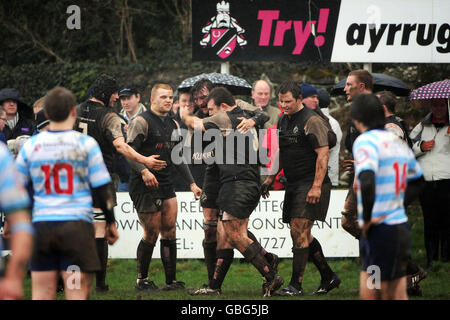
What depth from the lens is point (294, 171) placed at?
9.70 metres

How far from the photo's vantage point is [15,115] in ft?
39.4

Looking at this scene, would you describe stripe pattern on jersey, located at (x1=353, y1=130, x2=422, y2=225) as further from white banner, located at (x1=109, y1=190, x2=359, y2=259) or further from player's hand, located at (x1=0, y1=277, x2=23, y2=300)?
white banner, located at (x1=109, y1=190, x2=359, y2=259)

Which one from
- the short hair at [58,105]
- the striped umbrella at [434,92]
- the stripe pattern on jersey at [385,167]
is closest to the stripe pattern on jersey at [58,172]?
the short hair at [58,105]

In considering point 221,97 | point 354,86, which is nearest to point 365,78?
point 354,86

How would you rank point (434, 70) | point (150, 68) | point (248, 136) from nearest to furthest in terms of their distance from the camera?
point (248, 136) → point (434, 70) → point (150, 68)

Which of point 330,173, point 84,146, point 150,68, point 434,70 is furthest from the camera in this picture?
point 150,68

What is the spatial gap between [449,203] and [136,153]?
15.2 ft

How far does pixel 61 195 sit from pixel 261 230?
6.71m

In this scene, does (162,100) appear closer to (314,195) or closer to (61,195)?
(314,195)

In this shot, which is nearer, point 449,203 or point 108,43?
point 449,203

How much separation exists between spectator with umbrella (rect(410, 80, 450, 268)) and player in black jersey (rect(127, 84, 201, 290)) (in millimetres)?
3466

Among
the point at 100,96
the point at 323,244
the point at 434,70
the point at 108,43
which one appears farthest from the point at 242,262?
the point at 108,43

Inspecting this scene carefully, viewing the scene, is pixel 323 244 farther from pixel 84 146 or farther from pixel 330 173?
pixel 84 146

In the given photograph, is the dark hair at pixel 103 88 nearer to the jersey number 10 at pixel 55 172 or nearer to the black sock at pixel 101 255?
the black sock at pixel 101 255
